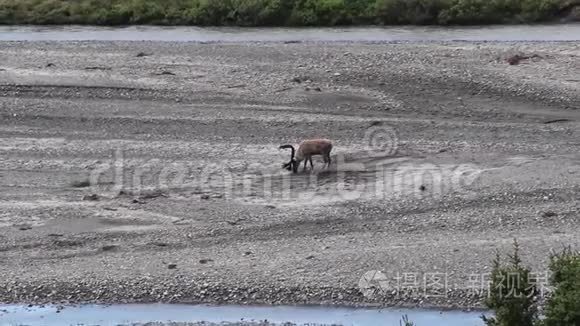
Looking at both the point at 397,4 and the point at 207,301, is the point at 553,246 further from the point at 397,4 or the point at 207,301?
the point at 397,4

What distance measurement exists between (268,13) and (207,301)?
747 inches

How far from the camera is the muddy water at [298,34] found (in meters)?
31.0

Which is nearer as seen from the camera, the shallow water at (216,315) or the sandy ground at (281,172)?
the shallow water at (216,315)

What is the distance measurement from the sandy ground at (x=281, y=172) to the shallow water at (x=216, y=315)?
24 centimetres

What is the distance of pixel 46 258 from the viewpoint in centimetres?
1792

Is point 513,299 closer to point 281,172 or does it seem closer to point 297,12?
point 281,172

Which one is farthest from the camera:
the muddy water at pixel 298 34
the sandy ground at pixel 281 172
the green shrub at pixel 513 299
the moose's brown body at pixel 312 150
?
the muddy water at pixel 298 34

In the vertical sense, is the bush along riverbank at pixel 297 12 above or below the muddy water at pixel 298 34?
above

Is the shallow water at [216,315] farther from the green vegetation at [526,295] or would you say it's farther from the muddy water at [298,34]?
the muddy water at [298,34]

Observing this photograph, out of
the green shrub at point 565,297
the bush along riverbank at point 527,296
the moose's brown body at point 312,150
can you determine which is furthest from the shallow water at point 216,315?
the moose's brown body at point 312,150

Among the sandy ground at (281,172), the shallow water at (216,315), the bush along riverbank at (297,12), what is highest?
the bush along riverbank at (297,12)

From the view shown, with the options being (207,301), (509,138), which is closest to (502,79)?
(509,138)

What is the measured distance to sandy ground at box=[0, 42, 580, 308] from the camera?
55.3 feet

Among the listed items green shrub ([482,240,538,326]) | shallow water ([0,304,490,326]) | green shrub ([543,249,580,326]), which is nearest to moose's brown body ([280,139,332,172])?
shallow water ([0,304,490,326])
